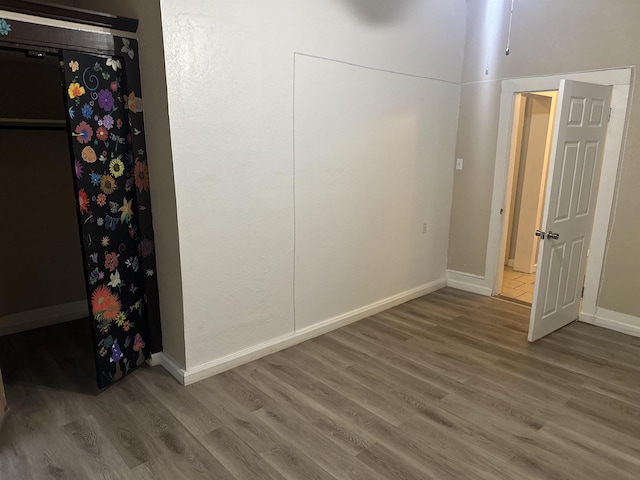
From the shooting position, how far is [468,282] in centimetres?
473

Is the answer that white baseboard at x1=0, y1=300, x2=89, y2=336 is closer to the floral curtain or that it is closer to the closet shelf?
the floral curtain

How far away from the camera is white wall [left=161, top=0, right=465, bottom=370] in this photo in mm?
2645

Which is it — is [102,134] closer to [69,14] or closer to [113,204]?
[113,204]

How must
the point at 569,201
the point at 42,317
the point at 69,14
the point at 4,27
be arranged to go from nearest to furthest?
the point at 4,27, the point at 69,14, the point at 569,201, the point at 42,317

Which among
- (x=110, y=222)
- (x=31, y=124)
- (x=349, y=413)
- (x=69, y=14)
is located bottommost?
(x=349, y=413)

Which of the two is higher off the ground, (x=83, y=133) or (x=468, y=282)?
(x=83, y=133)

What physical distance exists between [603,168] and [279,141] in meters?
2.74

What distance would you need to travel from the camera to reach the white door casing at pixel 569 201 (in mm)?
3273

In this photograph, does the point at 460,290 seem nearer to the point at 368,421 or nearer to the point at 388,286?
the point at 388,286

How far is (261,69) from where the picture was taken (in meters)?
2.87

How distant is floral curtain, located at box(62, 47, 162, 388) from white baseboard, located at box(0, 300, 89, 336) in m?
1.24

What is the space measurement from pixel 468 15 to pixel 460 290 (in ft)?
9.19

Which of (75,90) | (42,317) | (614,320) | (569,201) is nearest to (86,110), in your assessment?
(75,90)

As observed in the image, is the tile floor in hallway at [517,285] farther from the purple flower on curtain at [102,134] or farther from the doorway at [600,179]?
the purple flower on curtain at [102,134]
